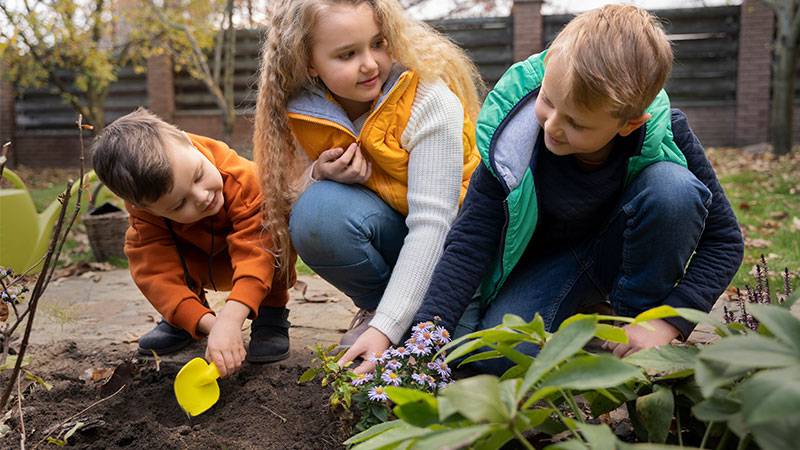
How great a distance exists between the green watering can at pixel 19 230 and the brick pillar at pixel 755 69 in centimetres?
935

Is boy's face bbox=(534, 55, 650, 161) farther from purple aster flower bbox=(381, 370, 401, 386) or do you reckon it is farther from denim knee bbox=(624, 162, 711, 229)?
purple aster flower bbox=(381, 370, 401, 386)

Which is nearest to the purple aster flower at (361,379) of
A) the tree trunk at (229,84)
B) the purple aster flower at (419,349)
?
the purple aster flower at (419,349)

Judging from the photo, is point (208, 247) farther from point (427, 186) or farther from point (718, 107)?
point (718, 107)

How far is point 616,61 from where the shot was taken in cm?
142

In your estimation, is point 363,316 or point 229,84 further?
point 229,84

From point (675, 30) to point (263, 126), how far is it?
31.3 feet

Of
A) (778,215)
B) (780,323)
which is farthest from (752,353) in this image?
(778,215)

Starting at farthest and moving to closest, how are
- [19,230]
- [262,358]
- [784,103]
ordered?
[784,103], [19,230], [262,358]

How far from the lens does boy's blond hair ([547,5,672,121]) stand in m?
1.41

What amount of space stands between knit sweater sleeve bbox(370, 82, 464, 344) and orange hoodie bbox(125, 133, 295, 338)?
15.8 inches

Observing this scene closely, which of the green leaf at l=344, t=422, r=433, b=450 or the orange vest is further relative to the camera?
the orange vest

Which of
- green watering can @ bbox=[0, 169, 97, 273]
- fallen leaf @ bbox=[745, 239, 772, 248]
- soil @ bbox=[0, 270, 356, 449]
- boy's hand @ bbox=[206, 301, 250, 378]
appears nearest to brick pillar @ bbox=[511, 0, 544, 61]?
fallen leaf @ bbox=[745, 239, 772, 248]

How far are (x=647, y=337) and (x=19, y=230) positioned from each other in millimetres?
2913

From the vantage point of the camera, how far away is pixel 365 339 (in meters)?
1.76
